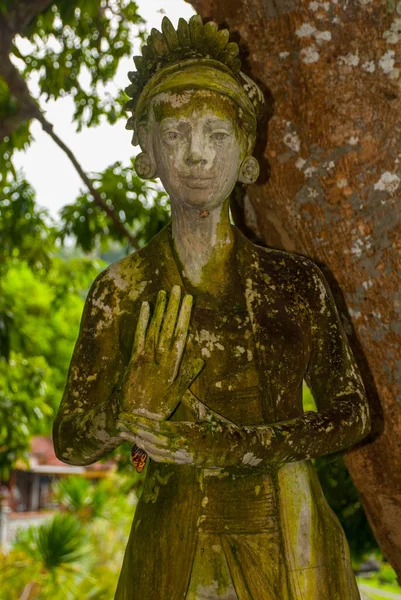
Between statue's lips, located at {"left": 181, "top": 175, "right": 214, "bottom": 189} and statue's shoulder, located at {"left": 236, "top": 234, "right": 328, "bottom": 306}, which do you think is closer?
statue's lips, located at {"left": 181, "top": 175, "right": 214, "bottom": 189}

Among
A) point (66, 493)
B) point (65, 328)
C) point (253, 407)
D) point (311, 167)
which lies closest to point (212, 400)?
point (253, 407)

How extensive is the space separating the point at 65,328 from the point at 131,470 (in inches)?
408

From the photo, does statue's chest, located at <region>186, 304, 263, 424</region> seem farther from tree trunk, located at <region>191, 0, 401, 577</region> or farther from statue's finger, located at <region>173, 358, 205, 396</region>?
tree trunk, located at <region>191, 0, 401, 577</region>

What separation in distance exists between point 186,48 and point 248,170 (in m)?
0.40

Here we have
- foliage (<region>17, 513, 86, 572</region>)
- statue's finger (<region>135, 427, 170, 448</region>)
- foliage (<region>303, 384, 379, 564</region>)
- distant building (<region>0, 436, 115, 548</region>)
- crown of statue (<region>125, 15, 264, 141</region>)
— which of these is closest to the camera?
statue's finger (<region>135, 427, 170, 448</region>)

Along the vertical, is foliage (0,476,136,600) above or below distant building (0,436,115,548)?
below

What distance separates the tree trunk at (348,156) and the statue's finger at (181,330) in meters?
1.44

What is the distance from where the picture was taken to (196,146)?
92.1 inches

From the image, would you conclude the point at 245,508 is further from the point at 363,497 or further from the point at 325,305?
the point at 363,497

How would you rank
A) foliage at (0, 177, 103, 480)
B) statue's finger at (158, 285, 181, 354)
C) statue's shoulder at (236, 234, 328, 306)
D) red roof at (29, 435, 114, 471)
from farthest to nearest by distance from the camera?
red roof at (29, 435, 114, 471) → foliage at (0, 177, 103, 480) → statue's shoulder at (236, 234, 328, 306) → statue's finger at (158, 285, 181, 354)

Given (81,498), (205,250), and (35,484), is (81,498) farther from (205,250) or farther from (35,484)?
(205,250)

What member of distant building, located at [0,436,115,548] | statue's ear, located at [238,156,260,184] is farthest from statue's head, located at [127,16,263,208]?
distant building, located at [0,436,115,548]

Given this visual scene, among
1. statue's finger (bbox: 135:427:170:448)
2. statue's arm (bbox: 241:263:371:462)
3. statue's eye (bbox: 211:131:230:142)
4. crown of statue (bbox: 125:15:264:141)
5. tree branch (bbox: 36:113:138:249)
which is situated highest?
tree branch (bbox: 36:113:138:249)

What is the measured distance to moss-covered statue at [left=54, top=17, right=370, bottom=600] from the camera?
221cm
